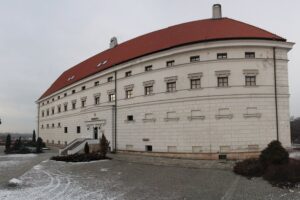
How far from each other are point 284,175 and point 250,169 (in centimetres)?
227

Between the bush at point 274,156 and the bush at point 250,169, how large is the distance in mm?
402

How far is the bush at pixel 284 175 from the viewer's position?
13758 millimetres

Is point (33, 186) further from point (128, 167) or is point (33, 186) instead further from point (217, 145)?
point (217, 145)

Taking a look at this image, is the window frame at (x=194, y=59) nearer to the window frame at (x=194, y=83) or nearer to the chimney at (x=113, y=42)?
the window frame at (x=194, y=83)

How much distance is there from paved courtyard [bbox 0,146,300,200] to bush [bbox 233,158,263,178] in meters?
0.62

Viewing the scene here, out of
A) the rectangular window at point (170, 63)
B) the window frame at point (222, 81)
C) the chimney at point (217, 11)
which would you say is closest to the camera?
the window frame at point (222, 81)

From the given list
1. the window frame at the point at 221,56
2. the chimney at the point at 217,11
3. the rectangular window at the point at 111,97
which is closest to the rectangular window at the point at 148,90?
the rectangular window at the point at 111,97

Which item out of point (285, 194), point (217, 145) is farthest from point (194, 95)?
point (285, 194)

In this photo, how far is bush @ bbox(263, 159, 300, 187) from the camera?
13.8m

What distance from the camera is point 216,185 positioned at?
14117mm

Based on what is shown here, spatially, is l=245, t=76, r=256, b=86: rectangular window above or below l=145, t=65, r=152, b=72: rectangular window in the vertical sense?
below

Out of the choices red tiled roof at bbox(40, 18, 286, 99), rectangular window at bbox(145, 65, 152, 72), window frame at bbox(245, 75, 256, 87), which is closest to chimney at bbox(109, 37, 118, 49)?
red tiled roof at bbox(40, 18, 286, 99)

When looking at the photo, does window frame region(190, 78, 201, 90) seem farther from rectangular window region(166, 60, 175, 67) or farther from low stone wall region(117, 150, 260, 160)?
low stone wall region(117, 150, 260, 160)

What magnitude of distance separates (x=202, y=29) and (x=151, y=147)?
13.7m
